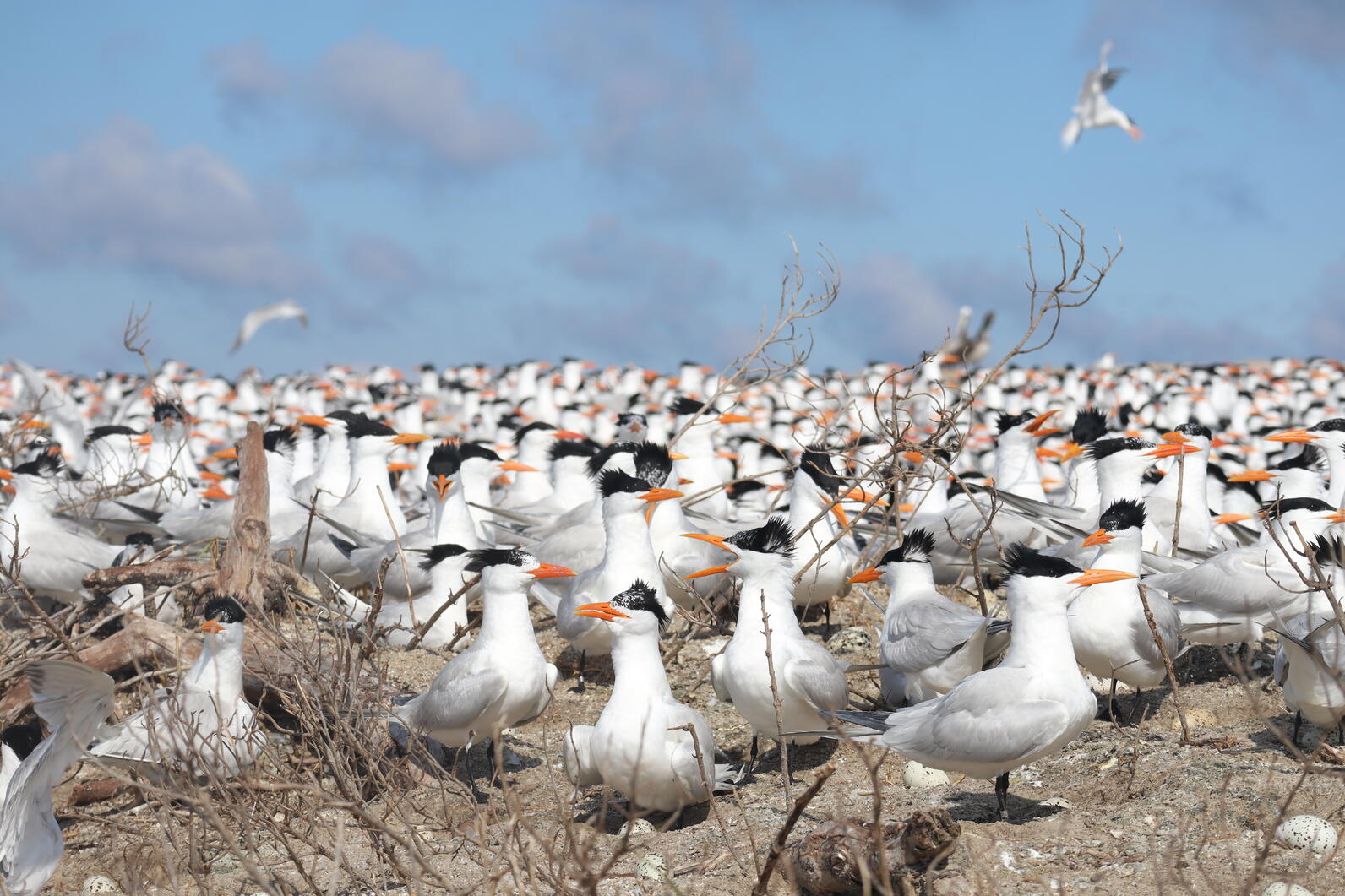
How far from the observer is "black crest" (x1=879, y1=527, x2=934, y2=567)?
6.14m

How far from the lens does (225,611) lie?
18.3 ft

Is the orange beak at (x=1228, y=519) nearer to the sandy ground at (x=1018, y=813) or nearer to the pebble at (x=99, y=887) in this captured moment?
the sandy ground at (x=1018, y=813)

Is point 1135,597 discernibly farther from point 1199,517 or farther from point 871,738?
point 1199,517

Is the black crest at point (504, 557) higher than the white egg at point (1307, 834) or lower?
higher

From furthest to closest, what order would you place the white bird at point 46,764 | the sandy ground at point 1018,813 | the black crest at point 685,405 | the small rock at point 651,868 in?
1. the black crest at point 685,405
2. the small rock at point 651,868
3. the sandy ground at point 1018,813
4. the white bird at point 46,764

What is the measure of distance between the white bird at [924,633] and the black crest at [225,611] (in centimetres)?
292

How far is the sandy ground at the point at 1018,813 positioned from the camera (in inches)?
160

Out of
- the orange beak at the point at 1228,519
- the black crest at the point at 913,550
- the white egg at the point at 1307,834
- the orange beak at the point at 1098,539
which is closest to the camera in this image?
the white egg at the point at 1307,834

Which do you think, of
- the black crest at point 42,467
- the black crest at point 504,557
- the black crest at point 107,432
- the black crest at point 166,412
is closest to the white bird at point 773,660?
the black crest at point 504,557

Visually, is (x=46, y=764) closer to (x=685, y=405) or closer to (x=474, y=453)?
(x=474, y=453)

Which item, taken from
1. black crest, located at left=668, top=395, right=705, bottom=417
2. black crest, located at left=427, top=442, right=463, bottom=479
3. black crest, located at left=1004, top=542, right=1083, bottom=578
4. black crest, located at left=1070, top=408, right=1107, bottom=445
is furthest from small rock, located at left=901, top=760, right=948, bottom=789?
black crest, located at left=668, top=395, right=705, bottom=417

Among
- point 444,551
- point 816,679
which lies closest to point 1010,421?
point 444,551

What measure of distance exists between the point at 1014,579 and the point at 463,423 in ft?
74.8

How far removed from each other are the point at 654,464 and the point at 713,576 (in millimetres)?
873
